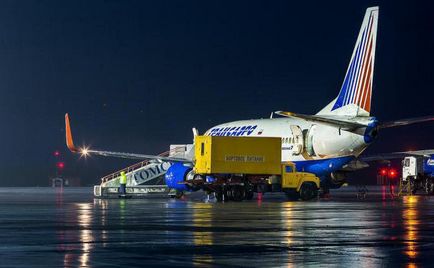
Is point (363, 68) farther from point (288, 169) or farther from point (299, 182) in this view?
point (299, 182)

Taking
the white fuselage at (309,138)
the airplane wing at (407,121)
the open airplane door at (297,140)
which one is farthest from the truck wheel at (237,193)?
the airplane wing at (407,121)

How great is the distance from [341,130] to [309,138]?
325 centimetres

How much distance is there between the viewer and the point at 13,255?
18.8 metres

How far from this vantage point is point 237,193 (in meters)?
53.0

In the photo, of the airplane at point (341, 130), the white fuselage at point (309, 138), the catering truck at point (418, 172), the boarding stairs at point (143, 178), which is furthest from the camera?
the catering truck at point (418, 172)

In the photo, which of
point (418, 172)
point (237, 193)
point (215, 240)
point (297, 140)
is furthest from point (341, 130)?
point (215, 240)

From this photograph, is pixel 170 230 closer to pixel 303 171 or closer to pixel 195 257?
pixel 195 257

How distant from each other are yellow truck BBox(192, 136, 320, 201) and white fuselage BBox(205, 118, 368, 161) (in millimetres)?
2057

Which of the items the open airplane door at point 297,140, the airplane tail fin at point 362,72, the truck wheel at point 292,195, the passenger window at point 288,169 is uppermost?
the airplane tail fin at point 362,72

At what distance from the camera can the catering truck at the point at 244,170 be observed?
52688 millimetres

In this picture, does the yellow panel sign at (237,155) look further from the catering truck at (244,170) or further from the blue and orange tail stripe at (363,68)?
the blue and orange tail stripe at (363,68)

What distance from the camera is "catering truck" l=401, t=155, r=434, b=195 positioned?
75.0 m

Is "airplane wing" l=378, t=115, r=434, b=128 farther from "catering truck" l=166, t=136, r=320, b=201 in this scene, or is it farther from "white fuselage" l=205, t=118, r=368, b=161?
"catering truck" l=166, t=136, r=320, b=201

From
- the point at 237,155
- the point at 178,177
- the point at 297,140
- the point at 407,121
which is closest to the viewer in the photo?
the point at 407,121
